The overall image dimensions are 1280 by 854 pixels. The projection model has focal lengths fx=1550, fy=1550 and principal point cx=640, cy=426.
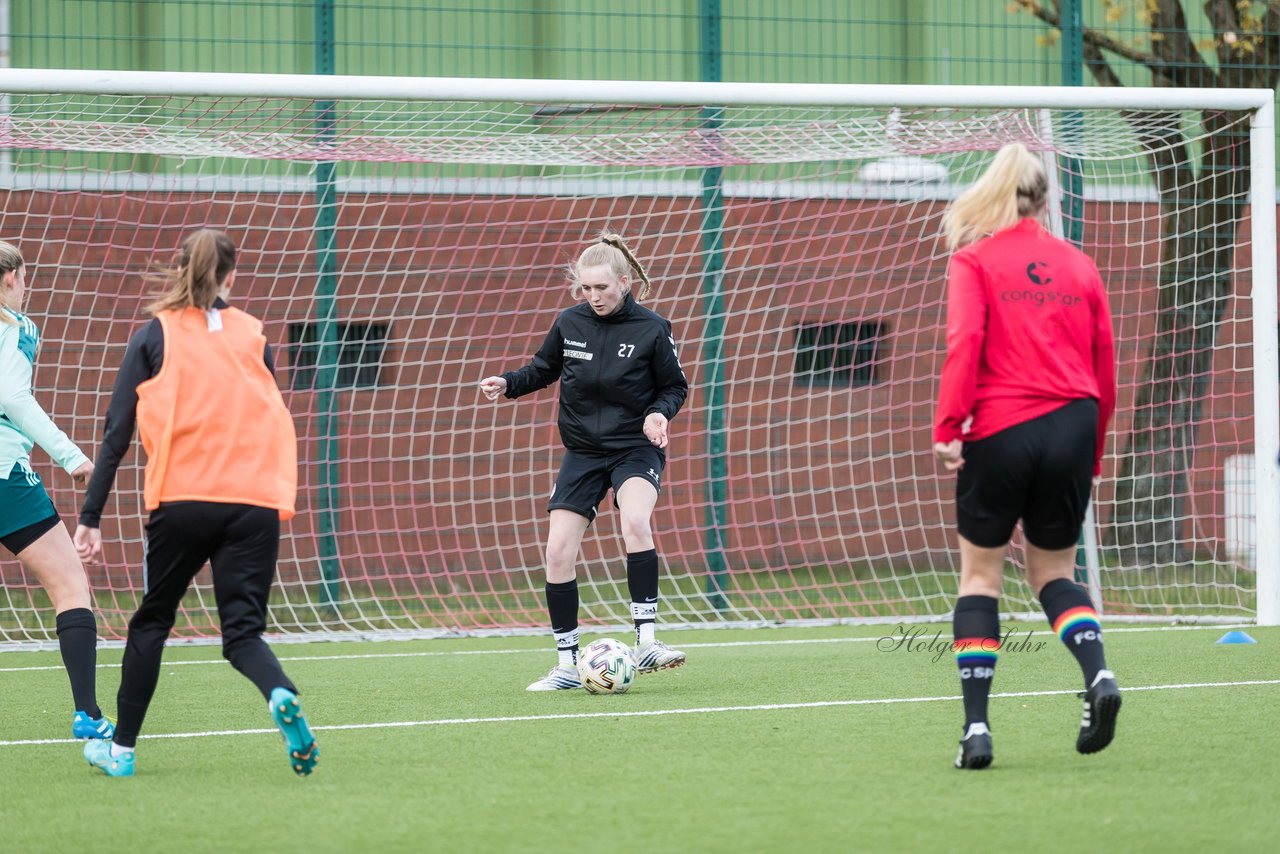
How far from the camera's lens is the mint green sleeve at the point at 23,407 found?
4.75 m

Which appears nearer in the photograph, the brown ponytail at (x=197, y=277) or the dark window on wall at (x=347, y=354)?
the brown ponytail at (x=197, y=277)

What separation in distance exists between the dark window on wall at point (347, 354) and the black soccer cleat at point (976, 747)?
618cm

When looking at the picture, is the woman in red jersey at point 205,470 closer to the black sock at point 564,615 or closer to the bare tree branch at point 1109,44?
the black sock at point 564,615

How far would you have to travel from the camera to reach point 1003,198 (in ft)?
13.5

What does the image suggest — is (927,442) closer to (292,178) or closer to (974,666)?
(292,178)

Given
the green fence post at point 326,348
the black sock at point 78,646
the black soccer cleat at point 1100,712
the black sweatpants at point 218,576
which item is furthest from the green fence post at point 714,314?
the black sweatpants at point 218,576

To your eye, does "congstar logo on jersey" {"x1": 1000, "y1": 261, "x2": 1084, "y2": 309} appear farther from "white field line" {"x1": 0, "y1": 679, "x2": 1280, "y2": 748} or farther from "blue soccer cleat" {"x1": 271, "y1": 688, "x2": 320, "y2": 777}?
"blue soccer cleat" {"x1": 271, "y1": 688, "x2": 320, "y2": 777}

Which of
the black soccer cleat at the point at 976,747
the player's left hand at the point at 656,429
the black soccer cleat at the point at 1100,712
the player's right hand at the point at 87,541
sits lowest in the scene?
the black soccer cleat at the point at 976,747

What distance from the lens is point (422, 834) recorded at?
3.46 m

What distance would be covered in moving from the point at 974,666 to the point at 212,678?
3.92m

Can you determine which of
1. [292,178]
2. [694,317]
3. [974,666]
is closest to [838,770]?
[974,666]

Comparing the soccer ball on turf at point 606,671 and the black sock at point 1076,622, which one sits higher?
the black sock at point 1076,622

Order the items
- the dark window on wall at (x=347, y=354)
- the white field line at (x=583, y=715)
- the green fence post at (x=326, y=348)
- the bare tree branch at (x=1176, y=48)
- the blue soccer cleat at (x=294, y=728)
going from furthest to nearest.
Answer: the bare tree branch at (x=1176, y=48)
the dark window on wall at (x=347, y=354)
the green fence post at (x=326, y=348)
the white field line at (x=583, y=715)
the blue soccer cleat at (x=294, y=728)

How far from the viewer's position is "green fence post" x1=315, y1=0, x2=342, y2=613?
9.43 meters
